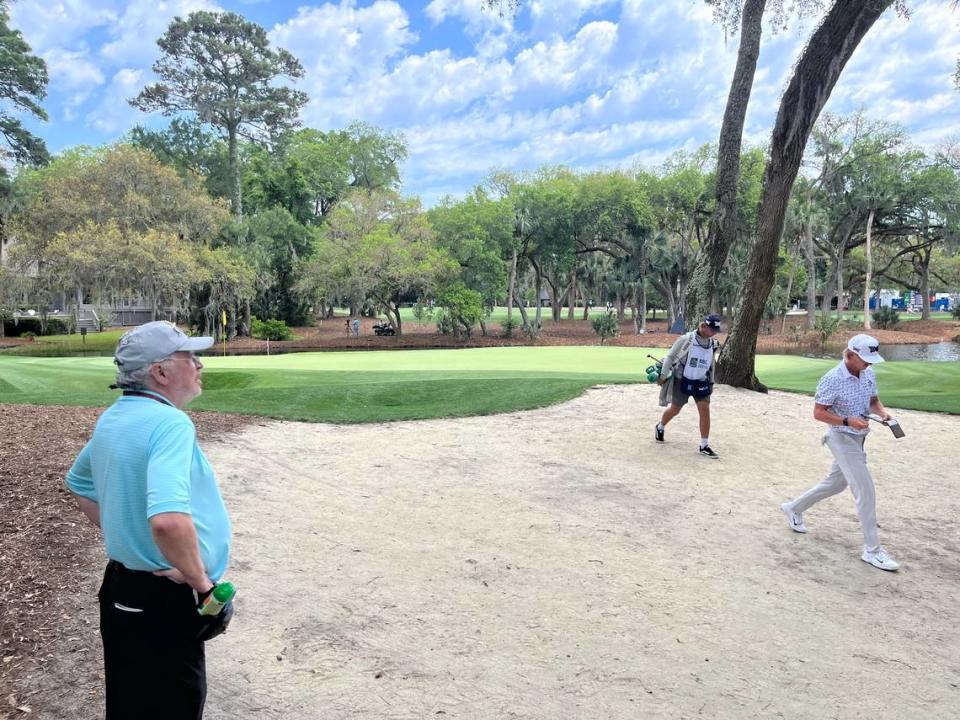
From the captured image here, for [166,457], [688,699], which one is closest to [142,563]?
[166,457]

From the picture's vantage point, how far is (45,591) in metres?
4.05

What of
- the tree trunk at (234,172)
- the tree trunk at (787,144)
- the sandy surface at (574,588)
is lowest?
the sandy surface at (574,588)

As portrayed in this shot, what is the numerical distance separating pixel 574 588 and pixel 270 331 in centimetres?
3858

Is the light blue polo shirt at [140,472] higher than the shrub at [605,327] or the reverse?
the reverse

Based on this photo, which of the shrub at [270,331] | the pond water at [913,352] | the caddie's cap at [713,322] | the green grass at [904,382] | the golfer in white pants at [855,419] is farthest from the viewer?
the shrub at [270,331]

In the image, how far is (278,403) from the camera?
1166 centimetres

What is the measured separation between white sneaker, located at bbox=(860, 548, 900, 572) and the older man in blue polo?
5.10 meters

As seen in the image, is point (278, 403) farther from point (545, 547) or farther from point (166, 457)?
point (166, 457)

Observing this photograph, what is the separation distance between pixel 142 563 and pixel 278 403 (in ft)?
32.5

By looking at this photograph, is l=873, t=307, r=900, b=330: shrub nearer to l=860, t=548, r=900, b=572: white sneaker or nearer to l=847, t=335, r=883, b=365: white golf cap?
l=860, t=548, r=900, b=572: white sneaker

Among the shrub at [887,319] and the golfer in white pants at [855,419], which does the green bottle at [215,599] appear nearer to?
the golfer in white pants at [855,419]

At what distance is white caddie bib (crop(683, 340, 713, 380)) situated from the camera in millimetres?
8250

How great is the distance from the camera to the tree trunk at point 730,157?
1315 cm

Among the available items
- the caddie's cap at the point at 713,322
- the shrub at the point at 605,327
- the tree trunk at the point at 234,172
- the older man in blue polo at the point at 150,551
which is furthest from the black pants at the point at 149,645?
the tree trunk at the point at 234,172
